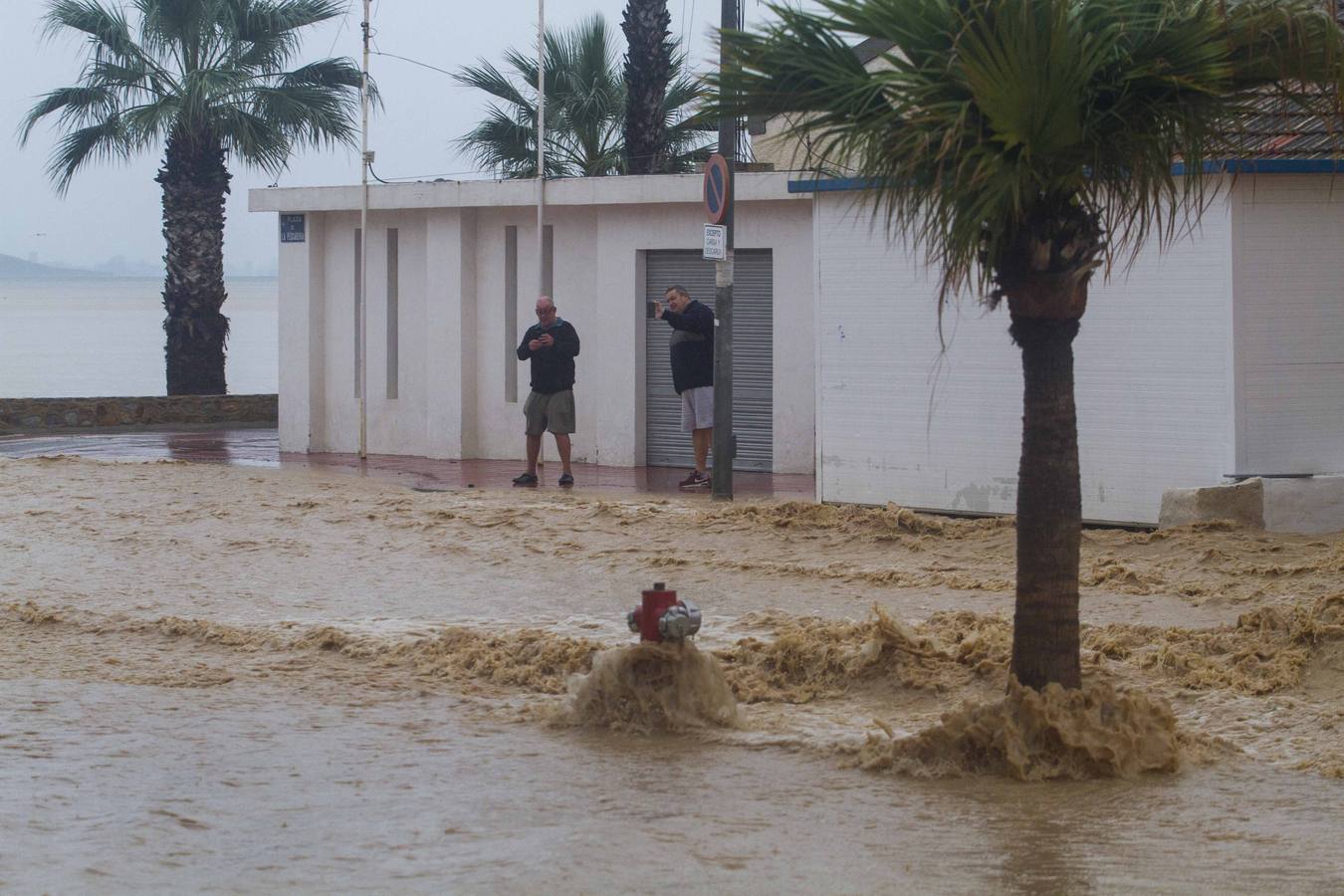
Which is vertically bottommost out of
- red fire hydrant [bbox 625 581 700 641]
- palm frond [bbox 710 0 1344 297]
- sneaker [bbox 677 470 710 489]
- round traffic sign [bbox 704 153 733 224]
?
red fire hydrant [bbox 625 581 700 641]

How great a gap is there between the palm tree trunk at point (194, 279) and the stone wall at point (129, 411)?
5.17 feet

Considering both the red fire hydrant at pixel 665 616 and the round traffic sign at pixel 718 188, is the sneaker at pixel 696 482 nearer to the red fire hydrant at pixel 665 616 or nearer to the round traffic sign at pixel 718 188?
the round traffic sign at pixel 718 188

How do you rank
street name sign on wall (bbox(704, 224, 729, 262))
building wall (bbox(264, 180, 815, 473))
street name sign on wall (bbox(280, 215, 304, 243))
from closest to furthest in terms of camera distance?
street name sign on wall (bbox(704, 224, 729, 262)) < building wall (bbox(264, 180, 815, 473)) < street name sign on wall (bbox(280, 215, 304, 243))

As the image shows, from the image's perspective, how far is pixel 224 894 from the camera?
516cm

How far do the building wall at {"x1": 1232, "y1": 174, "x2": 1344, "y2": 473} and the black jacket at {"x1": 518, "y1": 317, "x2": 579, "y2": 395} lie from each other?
6.58m

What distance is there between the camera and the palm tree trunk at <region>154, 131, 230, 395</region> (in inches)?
1097

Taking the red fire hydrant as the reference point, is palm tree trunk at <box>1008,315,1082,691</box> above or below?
above

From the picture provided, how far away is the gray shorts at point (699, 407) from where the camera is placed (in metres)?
15.9

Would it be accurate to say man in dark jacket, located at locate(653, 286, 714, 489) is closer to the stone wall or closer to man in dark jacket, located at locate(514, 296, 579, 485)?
man in dark jacket, located at locate(514, 296, 579, 485)

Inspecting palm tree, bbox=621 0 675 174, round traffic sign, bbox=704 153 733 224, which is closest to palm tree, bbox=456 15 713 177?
palm tree, bbox=621 0 675 174

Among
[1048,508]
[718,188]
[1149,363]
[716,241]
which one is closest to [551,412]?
[716,241]

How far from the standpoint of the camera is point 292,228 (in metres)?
21.0

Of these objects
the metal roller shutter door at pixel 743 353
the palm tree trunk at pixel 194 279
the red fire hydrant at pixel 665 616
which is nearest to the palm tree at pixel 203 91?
the palm tree trunk at pixel 194 279

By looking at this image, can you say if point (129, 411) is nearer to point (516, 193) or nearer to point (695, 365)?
point (516, 193)
